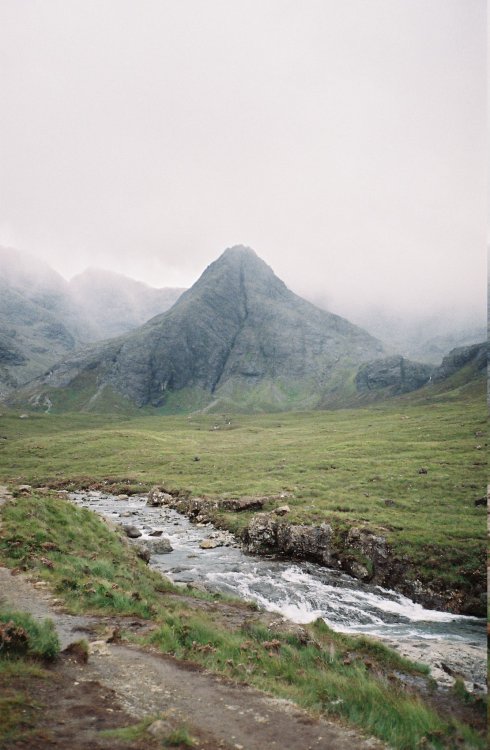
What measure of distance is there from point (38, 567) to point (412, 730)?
16.8m

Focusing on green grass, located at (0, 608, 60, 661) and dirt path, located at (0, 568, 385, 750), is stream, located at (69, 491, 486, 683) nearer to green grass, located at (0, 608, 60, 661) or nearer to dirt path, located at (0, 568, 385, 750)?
dirt path, located at (0, 568, 385, 750)

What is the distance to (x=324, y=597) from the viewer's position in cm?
2625

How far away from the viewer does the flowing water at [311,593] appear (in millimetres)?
22928

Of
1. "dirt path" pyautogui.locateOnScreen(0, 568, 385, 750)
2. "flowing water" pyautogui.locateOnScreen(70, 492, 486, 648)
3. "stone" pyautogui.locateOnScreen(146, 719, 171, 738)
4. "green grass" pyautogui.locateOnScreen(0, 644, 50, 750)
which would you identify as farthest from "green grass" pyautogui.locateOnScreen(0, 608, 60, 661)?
"flowing water" pyautogui.locateOnScreen(70, 492, 486, 648)

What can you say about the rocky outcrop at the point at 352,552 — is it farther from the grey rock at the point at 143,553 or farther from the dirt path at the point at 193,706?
the dirt path at the point at 193,706

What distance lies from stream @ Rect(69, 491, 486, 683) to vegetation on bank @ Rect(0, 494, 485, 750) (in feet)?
11.4

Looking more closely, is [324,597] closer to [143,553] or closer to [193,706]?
[143,553]

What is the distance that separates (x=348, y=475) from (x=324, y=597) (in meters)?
33.6

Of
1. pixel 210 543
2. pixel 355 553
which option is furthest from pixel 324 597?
pixel 210 543

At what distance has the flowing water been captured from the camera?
2293 centimetres

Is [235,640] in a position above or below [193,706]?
below

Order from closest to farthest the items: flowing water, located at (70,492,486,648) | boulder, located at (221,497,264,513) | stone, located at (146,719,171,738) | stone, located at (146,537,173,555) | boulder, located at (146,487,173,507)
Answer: stone, located at (146,719,171,738) < flowing water, located at (70,492,486,648) < stone, located at (146,537,173,555) < boulder, located at (221,497,264,513) < boulder, located at (146,487,173,507)

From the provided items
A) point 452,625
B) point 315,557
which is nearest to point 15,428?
point 315,557

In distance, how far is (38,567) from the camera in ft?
63.1
